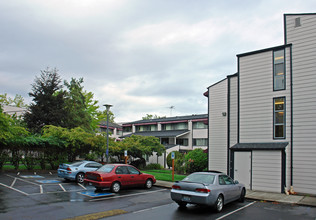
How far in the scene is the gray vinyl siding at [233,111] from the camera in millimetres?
17641

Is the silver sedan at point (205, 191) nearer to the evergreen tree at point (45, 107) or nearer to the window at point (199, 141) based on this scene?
the evergreen tree at point (45, 107)

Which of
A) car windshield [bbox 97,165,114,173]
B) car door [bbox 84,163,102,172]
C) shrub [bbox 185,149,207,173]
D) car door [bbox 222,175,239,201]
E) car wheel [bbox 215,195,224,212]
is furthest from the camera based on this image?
shrub [bbox 185,149,207,173]

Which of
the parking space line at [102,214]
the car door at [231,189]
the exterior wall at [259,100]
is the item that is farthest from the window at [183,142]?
the parking space line at [102,214]

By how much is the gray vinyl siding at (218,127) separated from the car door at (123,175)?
7664 millimetres

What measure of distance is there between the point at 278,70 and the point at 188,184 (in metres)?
9.94

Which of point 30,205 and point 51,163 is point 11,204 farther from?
point 51,163

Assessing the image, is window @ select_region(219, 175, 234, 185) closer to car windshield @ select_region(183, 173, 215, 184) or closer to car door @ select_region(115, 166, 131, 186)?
car windshield @ select_region(183, 173, 215, 184)

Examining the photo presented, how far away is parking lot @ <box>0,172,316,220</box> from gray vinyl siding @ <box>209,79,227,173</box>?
6736 millimetres

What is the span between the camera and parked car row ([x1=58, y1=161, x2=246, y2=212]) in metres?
9.34

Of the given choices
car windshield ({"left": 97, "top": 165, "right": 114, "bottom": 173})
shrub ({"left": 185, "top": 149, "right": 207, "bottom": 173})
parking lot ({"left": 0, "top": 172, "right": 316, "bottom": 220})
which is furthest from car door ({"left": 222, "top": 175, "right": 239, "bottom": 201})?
shrub ({"left": 185, "top": 149, "right": 207, "bottom": 173})

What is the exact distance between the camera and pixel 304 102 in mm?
14461

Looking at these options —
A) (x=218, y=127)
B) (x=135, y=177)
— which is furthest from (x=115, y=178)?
(x=218, y=127)

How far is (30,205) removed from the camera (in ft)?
31.8

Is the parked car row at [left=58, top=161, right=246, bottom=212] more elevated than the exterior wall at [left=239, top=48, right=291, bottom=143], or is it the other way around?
the exterior wall at [left=239, top=48, right=291, bottom=143]
